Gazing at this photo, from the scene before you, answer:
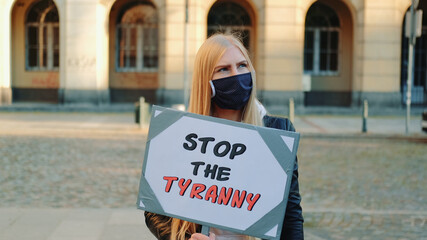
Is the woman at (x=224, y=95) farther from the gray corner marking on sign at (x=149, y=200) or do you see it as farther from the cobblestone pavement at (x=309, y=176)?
the cobblestone pavement at (x=309, y=176)

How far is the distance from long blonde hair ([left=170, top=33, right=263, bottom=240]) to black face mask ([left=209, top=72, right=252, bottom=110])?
4cm

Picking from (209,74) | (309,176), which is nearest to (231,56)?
(209,74)

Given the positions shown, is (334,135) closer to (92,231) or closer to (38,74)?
(92,231)

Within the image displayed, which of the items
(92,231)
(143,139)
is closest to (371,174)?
(92,231)

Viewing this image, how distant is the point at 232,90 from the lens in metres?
2.79

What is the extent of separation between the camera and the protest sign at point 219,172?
2711 millimetres

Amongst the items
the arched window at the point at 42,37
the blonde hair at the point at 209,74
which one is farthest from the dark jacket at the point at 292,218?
the arched window at the point at 42,37

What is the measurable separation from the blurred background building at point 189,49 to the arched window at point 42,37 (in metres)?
0.05

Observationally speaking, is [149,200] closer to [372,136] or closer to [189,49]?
[372,136]

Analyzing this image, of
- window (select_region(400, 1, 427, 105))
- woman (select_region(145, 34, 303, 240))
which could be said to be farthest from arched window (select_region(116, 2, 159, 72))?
woman (select_region(145, 34, 303, 240))

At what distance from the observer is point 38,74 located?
27.9 m

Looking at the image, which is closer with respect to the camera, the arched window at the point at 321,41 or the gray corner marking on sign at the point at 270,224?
A: the gray corner marking on sign at the point at 270,224

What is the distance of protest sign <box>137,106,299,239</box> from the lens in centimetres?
271

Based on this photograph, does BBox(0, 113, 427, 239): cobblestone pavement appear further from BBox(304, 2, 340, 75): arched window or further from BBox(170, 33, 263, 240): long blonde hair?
BBox(304, 2, 340, 75): arched window
